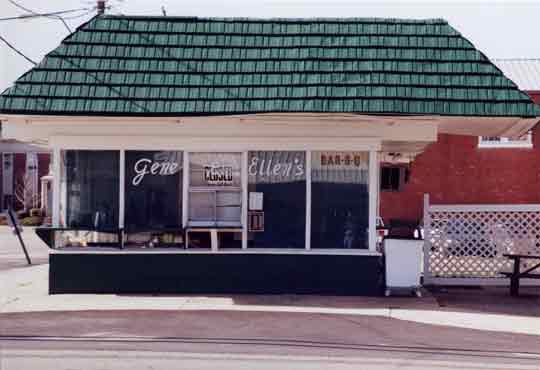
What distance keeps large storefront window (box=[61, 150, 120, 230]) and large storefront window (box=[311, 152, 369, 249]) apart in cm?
322

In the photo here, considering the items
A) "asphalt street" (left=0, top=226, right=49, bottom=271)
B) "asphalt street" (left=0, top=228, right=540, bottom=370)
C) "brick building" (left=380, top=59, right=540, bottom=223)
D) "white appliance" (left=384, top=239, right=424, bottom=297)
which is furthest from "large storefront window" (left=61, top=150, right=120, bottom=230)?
"brick building" (left=380, top=59, right=540, bottom=223)

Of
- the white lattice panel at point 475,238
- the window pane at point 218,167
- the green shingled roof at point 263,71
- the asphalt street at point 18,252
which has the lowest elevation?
the asphalt street at point 18,252

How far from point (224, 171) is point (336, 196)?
185 centimetres

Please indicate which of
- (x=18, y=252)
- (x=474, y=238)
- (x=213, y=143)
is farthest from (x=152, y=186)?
(x=18, y=252)

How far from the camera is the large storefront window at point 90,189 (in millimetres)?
12312

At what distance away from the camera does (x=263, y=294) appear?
12203mm

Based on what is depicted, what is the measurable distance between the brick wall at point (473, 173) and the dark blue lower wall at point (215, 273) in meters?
13.0

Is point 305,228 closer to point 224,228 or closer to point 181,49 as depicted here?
point 224,228

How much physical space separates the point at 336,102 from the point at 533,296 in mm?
4701

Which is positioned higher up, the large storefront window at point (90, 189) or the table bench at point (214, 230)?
the large storefront window at point (90, 189)

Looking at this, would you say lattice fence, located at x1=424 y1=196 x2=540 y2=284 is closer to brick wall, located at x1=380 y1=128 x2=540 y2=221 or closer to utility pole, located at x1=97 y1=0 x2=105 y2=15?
brick wall, located at x1=380 y1=128 x2=540 y2=221

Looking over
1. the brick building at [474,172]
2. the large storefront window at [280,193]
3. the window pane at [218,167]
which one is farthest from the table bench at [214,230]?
the brick building at [474,172]

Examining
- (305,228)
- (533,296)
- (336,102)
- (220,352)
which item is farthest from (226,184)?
(533,296)

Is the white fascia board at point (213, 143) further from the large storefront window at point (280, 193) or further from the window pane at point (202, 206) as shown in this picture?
the window pane at point (202, 206)
